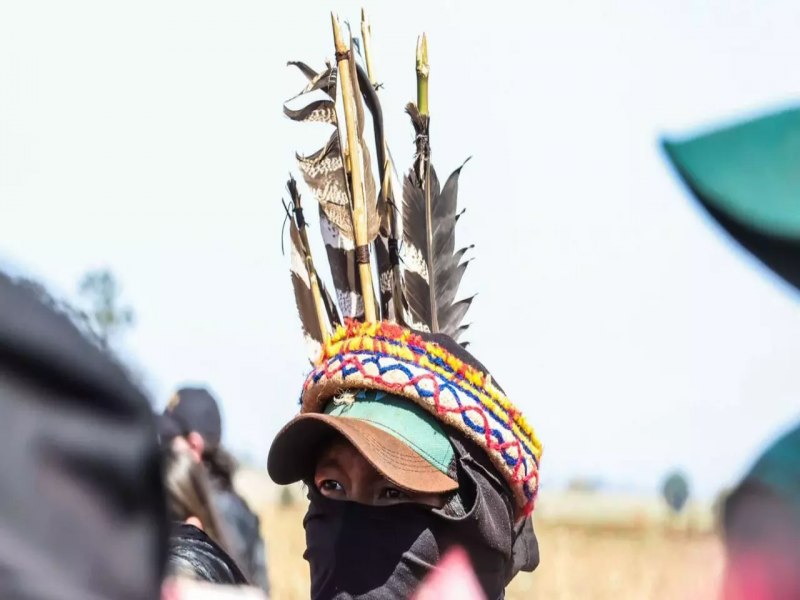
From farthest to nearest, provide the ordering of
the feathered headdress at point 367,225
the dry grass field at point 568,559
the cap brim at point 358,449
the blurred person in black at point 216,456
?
the dry grass field at point 568,559 → the blurred person in black at point 216,456 → the feathered headdress at point 367,225 → the cap brim at point 358,449

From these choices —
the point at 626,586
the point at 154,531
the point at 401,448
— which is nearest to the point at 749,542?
the point at 154,531

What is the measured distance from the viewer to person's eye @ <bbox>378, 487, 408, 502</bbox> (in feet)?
10.8

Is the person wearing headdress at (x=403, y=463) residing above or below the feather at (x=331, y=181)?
below

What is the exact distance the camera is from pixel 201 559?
116 inches

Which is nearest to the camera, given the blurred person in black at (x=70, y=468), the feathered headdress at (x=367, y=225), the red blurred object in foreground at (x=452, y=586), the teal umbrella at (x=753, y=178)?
the blurred person in black at (x=70, y=468)

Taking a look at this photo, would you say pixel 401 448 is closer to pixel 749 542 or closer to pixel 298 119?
pixel 298 119

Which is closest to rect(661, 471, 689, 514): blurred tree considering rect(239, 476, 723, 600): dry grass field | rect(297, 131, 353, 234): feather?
rect(239, 476, 723, 600): dry grass field

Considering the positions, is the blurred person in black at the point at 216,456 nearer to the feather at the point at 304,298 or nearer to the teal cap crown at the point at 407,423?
the feather at the point at 304,298

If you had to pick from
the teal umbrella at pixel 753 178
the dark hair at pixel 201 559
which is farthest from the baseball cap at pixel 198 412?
the teal umbrella at pixel 753 178

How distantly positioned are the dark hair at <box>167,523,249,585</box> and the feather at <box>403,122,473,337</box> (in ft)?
3.44

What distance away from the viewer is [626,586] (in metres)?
13.5

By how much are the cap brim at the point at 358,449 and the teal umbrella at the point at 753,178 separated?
6.17ft

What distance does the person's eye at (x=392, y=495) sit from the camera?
3.31m

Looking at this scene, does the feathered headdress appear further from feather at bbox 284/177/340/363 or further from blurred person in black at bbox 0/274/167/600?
blurred person in black at bbox 0/274/167/600
